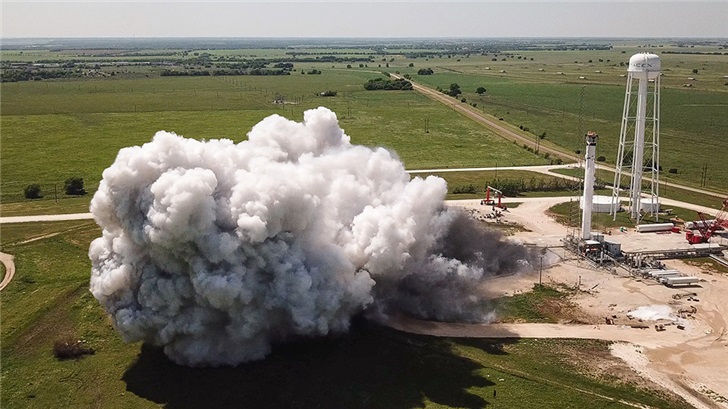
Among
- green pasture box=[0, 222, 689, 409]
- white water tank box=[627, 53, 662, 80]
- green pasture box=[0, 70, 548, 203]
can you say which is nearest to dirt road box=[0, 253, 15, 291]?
green pasture box=[0, 222, 689, 409]

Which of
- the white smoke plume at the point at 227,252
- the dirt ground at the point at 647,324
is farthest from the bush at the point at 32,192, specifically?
the dirt ground at the point at 647,324

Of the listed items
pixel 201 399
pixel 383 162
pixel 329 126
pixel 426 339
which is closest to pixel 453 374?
pixel 426 339

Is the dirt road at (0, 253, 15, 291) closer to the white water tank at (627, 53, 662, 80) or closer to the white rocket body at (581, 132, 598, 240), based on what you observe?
the white rocket body at (581, 132, 598, 240)

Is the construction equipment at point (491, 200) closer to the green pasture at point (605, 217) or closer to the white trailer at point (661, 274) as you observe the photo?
the green pasture at point (605, 217)

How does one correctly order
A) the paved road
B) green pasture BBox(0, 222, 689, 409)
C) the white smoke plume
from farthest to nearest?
the paved road, the white smoke plume, green pasture BBox(0, 222, 689, 409)

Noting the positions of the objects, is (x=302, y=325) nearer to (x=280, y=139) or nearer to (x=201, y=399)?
(x=201, y=399)
